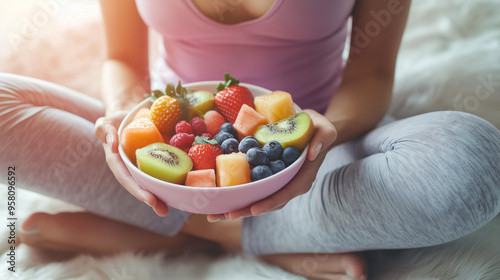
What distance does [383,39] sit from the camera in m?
0.81

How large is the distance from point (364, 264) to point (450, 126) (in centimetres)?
29

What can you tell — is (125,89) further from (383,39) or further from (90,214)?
(383,39)

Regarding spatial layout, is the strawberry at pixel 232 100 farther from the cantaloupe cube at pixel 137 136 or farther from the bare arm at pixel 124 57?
the bare arm at pixel 124 57

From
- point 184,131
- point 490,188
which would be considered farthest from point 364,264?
point 184,131

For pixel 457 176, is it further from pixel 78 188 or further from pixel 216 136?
pixel 78 188

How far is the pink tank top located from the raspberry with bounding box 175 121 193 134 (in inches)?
10.0

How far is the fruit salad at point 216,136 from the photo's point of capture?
0.52m

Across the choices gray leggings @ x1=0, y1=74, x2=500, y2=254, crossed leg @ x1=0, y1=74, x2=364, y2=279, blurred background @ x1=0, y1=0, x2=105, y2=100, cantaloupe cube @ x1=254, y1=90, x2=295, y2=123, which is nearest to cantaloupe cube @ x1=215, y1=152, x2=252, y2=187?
cantaloupe cube @ x1=254, y1=90, x2=295, y2=123

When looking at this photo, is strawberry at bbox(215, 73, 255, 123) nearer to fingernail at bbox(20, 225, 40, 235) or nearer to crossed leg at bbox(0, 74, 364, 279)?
crossed leg at bbox(0, 74, 364, 279)

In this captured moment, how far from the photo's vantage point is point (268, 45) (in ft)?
2.62

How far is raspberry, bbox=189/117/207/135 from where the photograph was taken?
0.60m

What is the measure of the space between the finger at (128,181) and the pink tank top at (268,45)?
295mm

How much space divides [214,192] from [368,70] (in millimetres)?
491

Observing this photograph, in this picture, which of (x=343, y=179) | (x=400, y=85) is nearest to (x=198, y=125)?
(x=343, y=179)
